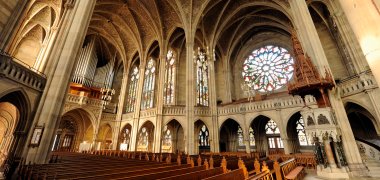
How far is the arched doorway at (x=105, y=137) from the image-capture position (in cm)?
1788

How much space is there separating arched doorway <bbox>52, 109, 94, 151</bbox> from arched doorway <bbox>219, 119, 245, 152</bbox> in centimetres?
1370

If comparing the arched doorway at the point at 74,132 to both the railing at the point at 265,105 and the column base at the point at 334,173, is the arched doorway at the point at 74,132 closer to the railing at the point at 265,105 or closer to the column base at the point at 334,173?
the railing at the point at 265,105

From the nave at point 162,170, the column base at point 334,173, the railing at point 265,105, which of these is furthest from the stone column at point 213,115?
the column base at point 334,173

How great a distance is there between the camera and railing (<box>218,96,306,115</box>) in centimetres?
1176

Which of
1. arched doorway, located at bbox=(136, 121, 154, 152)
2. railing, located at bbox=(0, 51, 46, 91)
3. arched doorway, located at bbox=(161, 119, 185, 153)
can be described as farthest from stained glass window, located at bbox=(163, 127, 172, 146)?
railing, located at bbox=(0, 51, 46, 91)

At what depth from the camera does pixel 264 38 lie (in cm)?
1912

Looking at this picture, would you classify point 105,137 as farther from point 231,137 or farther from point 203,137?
point 231,137

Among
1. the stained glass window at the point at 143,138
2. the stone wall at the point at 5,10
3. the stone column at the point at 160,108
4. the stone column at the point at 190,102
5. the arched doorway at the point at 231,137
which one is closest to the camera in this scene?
the stone wall at the point at 5,10

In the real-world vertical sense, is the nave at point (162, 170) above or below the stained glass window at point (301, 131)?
below

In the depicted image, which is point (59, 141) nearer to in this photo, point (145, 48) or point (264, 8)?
point (145, 48)

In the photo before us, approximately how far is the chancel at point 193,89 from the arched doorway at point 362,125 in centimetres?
9

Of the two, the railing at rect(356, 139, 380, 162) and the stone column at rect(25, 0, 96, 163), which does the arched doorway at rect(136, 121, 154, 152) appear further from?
the railing at rect(356, 139, 380, 162)

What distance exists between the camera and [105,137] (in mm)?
18406

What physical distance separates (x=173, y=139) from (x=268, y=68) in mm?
12862
